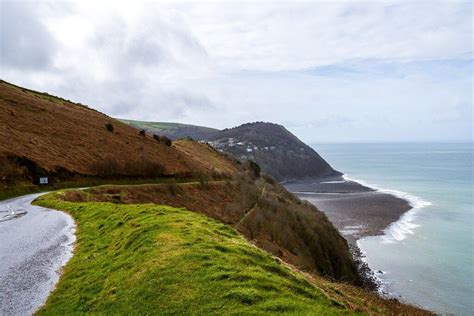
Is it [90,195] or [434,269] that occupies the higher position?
[90,195]

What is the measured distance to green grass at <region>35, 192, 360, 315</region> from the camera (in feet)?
45.0

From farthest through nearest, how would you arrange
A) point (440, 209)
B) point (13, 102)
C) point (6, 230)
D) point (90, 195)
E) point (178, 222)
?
point (440, 209)
point (13, 102)
point (90, 195)
point (6, 230)
point (178, 222)

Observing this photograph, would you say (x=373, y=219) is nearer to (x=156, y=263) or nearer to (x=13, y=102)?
(x=13, y=102)

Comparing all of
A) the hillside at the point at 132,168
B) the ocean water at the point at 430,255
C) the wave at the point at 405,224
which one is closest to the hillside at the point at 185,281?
the hillside at the point at 132,168

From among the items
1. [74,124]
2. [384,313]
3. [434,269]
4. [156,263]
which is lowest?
[434,269]

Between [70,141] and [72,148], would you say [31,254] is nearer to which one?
[72,148]

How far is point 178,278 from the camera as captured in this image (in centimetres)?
1558

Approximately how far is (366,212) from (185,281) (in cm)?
9869

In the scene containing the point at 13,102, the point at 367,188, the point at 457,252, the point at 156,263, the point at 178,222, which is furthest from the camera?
the point at 367,188

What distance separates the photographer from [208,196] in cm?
6250

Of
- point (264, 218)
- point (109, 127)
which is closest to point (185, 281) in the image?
point (264, 218)

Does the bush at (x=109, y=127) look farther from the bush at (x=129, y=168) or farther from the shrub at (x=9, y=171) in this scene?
the shrub at (x=9, y=171)

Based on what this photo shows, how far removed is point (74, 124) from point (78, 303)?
71922 mm

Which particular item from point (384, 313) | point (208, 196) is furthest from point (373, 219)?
point (384, 313)
